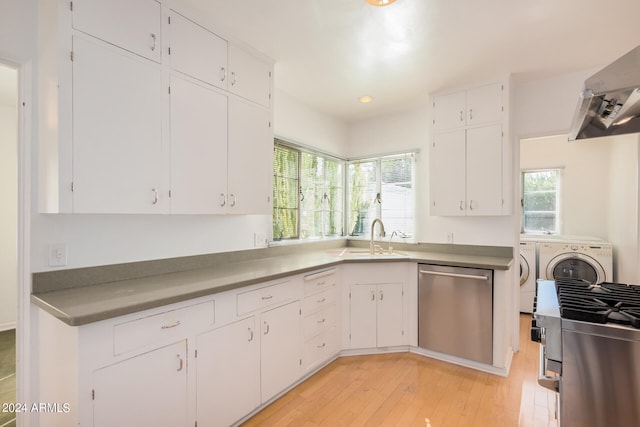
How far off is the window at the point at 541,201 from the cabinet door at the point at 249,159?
438 centimetres

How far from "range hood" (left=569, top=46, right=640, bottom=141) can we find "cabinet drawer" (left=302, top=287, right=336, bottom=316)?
200 centimetres

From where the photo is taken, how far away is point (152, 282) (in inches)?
73.6

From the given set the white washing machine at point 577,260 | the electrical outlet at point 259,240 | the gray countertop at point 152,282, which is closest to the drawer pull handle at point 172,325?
the gray countertop at point 152,282

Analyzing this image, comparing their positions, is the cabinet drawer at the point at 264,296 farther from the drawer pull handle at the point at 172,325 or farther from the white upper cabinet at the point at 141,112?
the white upper cabinet at the point at 141,112

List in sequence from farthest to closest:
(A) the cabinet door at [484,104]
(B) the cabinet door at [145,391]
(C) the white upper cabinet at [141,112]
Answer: (A) the cabinet door at [484,104]
(C) the white upper cabinet at [141,112]
(B) the cabinet door at [145,391]

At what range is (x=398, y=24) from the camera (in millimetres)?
2018

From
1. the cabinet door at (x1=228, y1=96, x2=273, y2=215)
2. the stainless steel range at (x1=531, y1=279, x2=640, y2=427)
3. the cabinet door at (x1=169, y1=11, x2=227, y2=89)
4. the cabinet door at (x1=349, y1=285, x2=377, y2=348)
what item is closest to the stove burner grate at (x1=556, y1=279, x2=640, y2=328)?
the stainless steel range at (x1=531, y1=279, x2=640, y2=427)

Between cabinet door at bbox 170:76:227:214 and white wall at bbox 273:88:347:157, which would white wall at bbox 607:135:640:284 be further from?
cabinet door at bbox 170:76:227:214

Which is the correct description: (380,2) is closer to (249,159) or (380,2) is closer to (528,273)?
(249,159)

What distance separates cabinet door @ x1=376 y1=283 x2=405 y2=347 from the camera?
9.78ft

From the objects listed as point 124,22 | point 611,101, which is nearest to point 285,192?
point 124,22

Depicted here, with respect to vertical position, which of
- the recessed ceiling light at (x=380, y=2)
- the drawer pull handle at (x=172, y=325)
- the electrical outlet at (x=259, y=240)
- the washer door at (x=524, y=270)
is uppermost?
the recessed ceiling light at (x=380, y=2)

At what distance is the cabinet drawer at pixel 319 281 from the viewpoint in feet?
8.09

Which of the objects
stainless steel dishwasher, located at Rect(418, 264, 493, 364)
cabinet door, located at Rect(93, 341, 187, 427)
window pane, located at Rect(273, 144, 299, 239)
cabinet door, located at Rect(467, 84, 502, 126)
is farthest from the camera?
window pane, located at Rect(273, 144, 299, 239)
